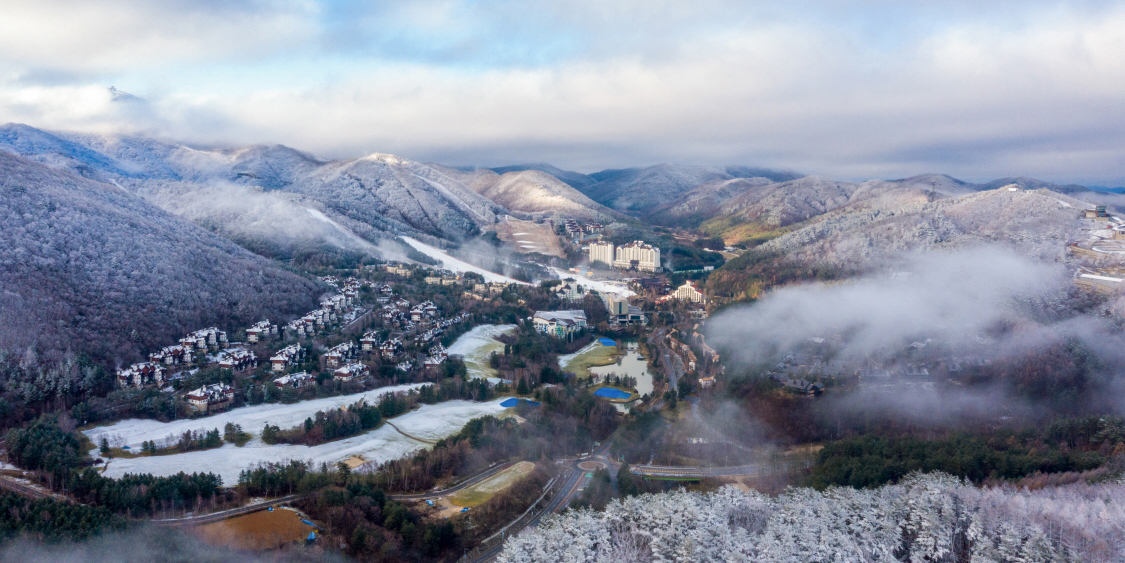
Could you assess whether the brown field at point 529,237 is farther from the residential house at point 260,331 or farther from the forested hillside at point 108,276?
the residential house at point 260,331

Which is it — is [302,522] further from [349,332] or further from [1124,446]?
[1124,446]

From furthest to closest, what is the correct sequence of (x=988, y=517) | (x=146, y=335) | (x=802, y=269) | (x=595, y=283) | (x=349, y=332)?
(x=595, y=283) < (x=802, y=269) < (x=349, y=332) < (x=146, y=335) < (x=988, y=517)

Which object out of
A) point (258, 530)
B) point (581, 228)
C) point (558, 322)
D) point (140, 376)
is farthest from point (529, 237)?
point (258, 530)

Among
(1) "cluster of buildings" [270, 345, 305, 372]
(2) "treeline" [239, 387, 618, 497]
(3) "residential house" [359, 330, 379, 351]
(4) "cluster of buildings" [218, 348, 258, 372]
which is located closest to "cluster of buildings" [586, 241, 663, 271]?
(3) "residential house" [359, 330, 379, 351]

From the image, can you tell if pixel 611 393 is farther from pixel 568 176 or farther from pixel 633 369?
pixel 568 176

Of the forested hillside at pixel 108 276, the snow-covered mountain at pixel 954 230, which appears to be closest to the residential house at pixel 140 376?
the forested hillside at pixel 108 276

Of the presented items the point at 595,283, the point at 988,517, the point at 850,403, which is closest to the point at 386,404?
the point at 850,403
